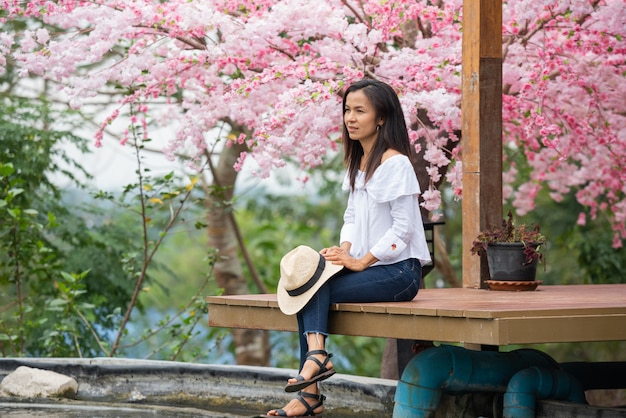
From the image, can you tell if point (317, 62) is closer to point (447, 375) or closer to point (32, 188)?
point (447, 375)

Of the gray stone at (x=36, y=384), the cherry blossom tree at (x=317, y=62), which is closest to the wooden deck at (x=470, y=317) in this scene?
the gray stone at (x=36, y=384)

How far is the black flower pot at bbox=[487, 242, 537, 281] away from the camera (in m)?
3.98

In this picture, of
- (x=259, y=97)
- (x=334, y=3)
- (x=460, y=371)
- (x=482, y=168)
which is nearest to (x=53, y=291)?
(x=259, y=97)

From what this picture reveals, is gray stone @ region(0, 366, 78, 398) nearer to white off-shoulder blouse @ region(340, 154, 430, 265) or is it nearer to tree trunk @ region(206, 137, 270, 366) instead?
white off-shoulder blouse @ region(340, 154, 430, 265)

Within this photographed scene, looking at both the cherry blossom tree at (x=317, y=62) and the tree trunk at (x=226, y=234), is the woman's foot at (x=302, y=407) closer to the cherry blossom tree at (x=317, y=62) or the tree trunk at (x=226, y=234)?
the cherry blossom tree at (x=317, y=62)

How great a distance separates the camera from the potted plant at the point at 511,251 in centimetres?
399

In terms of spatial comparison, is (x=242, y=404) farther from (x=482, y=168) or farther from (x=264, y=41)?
(x=264, y=41)

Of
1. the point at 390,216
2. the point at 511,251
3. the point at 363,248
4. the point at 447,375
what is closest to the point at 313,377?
the point at 447,375

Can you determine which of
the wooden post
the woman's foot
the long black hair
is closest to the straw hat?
the woman's foot

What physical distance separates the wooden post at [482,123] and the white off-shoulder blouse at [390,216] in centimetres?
68

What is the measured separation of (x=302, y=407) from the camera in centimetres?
331

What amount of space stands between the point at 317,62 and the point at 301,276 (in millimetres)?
1884

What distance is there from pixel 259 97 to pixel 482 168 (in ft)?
5.44

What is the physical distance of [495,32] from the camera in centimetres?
420
